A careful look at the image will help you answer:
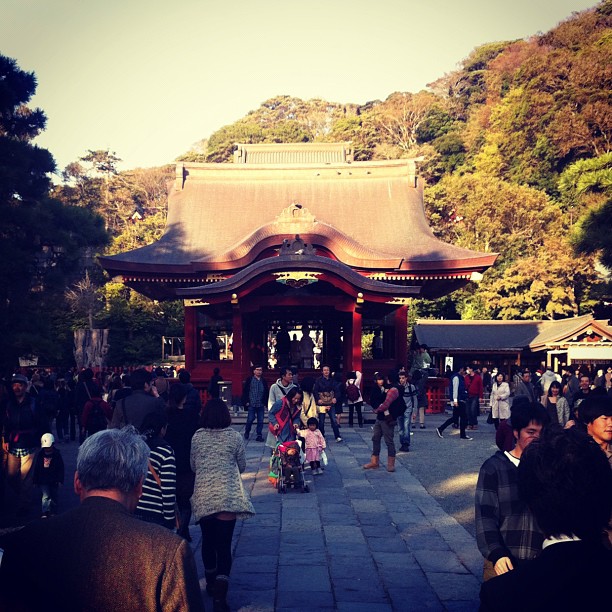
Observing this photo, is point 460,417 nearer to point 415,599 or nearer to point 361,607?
point 415,599

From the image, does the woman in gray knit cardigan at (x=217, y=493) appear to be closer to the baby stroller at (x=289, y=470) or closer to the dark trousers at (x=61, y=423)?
the baby stroller at (x=289, y=470)

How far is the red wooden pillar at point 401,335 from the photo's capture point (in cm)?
2028

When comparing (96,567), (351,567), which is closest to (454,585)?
(351,567)

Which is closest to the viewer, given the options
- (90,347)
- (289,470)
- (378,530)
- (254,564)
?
(254,564)

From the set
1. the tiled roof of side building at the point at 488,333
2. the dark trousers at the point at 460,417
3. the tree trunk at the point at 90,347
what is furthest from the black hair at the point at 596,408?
the tree trunk at the point at 90,347

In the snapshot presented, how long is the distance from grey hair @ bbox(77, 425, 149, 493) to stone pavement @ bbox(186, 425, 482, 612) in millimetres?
3138

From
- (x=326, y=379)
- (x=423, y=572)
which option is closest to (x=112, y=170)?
(x=326, y=379)

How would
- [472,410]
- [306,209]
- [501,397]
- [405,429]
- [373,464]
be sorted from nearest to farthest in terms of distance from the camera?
[373,464] → [405,429] → [501,397] → [472,410] → [306,209]

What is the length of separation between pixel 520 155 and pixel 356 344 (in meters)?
28.3

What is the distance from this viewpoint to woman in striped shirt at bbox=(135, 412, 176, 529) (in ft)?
15.2

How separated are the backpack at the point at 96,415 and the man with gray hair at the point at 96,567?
8.09 meters

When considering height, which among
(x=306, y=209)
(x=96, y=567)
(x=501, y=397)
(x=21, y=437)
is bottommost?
(x=21, y=437)

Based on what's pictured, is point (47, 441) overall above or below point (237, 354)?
below

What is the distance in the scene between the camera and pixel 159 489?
467cm
